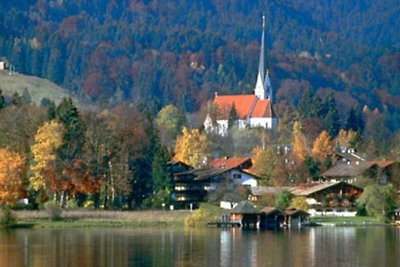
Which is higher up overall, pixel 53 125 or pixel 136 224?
pixel 53 125

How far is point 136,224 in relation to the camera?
→ 3342 inches

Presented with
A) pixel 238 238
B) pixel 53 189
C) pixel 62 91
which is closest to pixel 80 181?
pixel 53 189

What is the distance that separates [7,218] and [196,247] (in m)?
17.8

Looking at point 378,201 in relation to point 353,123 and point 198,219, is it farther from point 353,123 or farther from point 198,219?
point 353,123

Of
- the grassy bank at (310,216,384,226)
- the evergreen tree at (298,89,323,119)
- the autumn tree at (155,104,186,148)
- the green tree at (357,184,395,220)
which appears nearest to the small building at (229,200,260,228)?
the grassy bank at (310,216,384,226)

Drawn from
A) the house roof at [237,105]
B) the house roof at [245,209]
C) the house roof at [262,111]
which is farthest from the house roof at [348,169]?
the house roof at [262,111]

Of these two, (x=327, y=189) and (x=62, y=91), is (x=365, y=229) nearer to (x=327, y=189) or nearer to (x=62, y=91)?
(x=327, y=189)

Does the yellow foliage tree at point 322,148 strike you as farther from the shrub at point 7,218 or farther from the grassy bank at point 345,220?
the shrub at point 7,218

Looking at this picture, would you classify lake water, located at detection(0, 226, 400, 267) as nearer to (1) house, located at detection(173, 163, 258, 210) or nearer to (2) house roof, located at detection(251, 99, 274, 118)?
(1) house, located at detection(173, 163, 258, 210)

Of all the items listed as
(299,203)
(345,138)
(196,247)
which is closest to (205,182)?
(299,203)

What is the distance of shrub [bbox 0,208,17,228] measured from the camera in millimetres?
79562

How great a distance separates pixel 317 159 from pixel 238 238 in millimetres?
42045

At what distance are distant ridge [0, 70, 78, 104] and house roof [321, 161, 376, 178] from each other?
5097cm

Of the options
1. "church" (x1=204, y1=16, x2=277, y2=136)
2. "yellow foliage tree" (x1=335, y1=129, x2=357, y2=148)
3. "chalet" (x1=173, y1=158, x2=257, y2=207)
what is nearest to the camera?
"chalet" (x1=173, y1=158, x2=257, y2=207)
